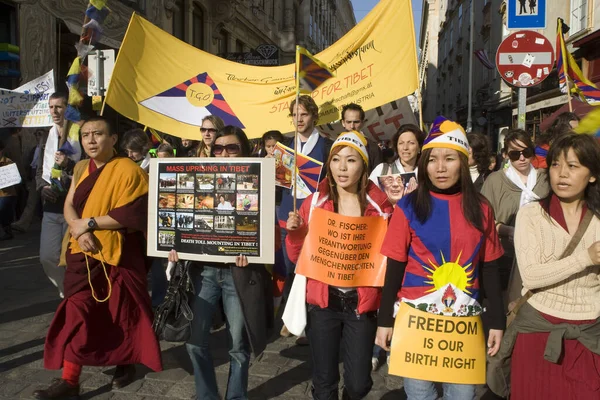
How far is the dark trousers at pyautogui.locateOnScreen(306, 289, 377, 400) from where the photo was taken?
2.98m

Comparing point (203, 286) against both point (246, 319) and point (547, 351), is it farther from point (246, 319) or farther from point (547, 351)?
point (547, 351)

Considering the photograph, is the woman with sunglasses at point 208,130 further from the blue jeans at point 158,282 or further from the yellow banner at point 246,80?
the blue jeans at point 158,282

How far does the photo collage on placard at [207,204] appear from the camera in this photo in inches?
124

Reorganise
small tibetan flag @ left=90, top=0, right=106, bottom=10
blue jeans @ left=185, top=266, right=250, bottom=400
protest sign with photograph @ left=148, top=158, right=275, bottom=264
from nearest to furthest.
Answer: protest sign with photograph @ left=148, top=158, right=275, bottom=264
blue jeans @ left=185, top=266, right=250, bottom=400
small tibetan flag @ left=90, top=0, right=106, bottom=10

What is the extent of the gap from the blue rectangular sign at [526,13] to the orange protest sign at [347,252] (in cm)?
502

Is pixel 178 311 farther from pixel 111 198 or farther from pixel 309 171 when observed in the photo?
pixel 309 171

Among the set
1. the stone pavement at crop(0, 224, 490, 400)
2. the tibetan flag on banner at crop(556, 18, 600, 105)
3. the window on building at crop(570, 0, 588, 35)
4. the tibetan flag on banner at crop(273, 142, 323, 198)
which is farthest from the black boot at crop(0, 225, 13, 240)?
the window on building at crop(570, 0, 588, 35)

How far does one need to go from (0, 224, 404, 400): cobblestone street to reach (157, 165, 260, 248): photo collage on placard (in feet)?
4.04

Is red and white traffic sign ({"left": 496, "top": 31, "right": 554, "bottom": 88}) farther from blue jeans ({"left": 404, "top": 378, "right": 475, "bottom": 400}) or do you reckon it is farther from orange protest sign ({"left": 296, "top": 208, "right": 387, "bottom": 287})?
blue jeans ({"left": 404, "top": 378, "right": 475, "bottom": 400})

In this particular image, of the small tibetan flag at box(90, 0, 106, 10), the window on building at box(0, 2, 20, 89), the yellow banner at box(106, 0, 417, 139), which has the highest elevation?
the window on building at box(0, 2, 20, 89)

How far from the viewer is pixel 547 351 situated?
2.55 metres

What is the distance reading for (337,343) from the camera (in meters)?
3.05

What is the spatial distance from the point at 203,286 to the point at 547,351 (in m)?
1.90

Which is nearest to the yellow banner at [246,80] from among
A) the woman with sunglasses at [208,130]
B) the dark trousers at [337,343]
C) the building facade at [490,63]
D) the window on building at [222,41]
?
the woman with sunglasses at [208,130]
